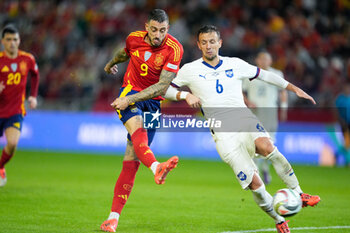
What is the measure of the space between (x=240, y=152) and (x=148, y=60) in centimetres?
155

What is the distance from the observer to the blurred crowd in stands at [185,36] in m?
18.4

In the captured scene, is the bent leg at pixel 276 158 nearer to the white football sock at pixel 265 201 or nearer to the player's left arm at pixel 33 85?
the white football sock at pixel 265 201

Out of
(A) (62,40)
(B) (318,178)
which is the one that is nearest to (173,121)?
(B) (318,178)

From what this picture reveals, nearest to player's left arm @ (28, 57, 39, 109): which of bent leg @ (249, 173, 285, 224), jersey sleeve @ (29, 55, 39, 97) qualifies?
jersey sleeve @ (29, 55, 39, 97)

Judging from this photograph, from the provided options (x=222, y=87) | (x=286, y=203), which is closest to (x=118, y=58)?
(x=222, y=87)

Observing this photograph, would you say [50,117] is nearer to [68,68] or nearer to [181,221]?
[68,68]

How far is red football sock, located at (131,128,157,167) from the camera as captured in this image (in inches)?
253

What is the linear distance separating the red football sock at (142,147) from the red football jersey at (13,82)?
4.73 m

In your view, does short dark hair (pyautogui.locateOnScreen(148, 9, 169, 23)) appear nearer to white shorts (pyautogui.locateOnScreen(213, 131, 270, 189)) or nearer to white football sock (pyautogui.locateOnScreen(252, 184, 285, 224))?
white shorts (pyautogui.locateOnScreen(213, 131, 270, 189))

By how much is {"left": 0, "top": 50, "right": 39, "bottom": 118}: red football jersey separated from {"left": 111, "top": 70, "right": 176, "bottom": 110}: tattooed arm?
4726mm

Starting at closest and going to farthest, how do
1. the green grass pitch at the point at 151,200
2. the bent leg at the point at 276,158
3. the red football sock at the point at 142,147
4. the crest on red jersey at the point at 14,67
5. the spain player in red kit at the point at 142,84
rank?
the red football sock at the point at 142,147 → the bent leg at the point at 276,158 → the spain player in red kit at the point at 142,84 → the green grass pitch at the point at 151,200 → the crest on red jersey at the point at 14,67

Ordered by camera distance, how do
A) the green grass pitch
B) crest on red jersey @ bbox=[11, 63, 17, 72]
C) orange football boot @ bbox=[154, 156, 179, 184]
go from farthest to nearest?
crest on red jersey @ bbox=[11, 63, 17, 72] → the green grass pitch → orange football boot @ bbox=[154, 156, 179, 184]

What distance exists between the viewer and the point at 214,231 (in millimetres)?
6996

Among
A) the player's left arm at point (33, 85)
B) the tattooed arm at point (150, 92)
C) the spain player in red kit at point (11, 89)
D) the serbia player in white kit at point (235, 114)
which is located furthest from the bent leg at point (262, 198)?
the player's left arm at point (33, 85)
